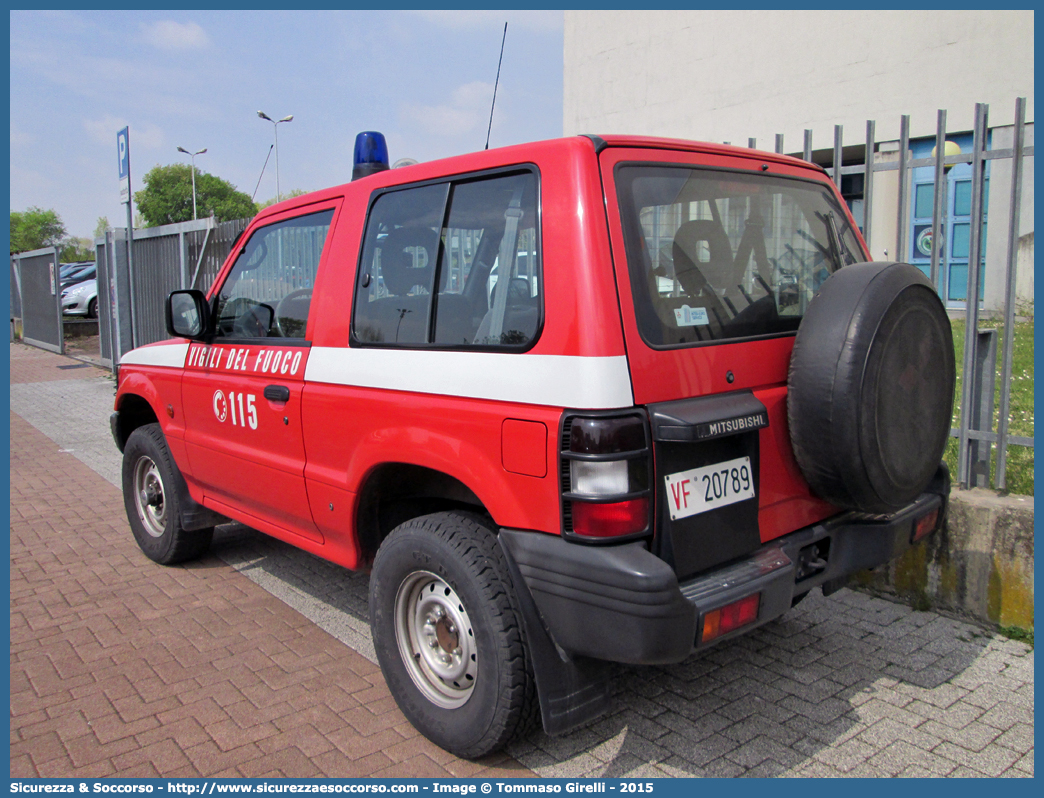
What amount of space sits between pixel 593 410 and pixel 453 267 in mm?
886

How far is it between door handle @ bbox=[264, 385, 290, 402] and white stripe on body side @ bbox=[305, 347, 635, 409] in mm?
166

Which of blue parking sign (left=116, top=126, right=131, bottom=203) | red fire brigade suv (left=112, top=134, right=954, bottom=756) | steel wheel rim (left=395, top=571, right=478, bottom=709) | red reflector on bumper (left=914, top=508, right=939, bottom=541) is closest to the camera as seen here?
red fire brigade suv (left=112, top=134, right=954, bottom=756)

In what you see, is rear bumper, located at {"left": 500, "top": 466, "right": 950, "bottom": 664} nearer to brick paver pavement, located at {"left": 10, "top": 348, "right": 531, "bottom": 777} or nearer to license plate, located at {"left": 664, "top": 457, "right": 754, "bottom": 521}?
license plate, located at {"left": 664, "top": 457, "right": 754, "bottom": 521}

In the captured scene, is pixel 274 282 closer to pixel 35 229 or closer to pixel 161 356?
pixel 161 356

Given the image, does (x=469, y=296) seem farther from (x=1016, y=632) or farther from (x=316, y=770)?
(x=1016, y=632)

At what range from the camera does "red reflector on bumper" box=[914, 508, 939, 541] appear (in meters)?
3.06

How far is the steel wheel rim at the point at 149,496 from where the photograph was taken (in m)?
4.86

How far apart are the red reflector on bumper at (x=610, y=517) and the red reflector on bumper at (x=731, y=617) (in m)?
0.35

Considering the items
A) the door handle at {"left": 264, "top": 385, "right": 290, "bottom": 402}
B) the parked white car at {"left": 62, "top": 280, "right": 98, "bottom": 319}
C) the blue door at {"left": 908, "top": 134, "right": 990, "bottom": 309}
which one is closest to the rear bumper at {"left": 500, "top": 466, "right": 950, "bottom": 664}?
the door handle at {"left": 264, "top": 385, "right": 290, "bottom": 402}

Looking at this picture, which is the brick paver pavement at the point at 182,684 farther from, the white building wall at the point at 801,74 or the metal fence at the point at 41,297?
the metal fence at the point at 41,297

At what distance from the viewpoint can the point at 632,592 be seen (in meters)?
2.21

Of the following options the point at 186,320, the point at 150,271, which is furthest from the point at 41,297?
the point at 186,320

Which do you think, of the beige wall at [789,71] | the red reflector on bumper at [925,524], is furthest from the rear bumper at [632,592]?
the beige wall at [789,71]

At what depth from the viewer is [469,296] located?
109 inches
